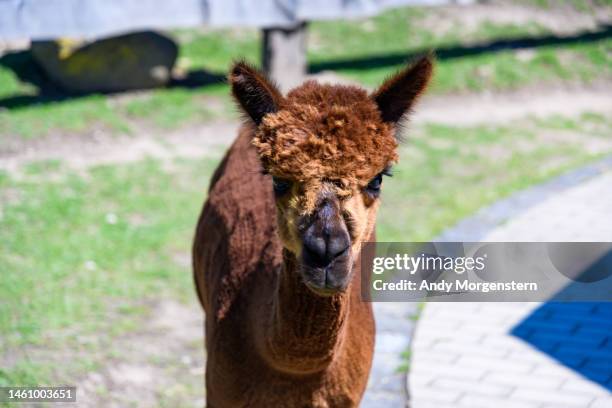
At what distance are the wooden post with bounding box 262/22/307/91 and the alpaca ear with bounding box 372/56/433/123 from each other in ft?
26.0

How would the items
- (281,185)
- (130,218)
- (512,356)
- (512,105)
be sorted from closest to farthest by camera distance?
1. (281,185)
2. (512,356)
3. (130,218)
4. (512,105)

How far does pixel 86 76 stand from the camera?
1081 centimetres

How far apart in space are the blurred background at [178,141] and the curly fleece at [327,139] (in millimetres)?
2640

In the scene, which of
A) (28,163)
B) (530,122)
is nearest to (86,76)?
(28,163)

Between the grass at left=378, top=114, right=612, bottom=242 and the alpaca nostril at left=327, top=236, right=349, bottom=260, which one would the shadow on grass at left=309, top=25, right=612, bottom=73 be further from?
the alpaca nostril at left=327, top=236, right=349, bottom=260

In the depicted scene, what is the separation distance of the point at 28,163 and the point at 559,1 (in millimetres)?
10431

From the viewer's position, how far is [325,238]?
2.60 metres

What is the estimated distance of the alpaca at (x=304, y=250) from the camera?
105 inches

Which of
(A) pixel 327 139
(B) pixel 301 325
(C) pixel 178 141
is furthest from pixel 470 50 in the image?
(A) pixel 327 139

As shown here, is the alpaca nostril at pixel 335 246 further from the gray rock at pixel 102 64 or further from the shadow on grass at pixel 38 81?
the gray rock at pixel 102 64

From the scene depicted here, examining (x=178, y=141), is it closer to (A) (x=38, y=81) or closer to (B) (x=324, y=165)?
(A) (x=38, y=81)

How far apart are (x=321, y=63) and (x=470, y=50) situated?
8.18 ft

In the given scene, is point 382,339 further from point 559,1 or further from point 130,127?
point 559,1

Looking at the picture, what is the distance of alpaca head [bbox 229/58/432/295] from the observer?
8.66 ft
